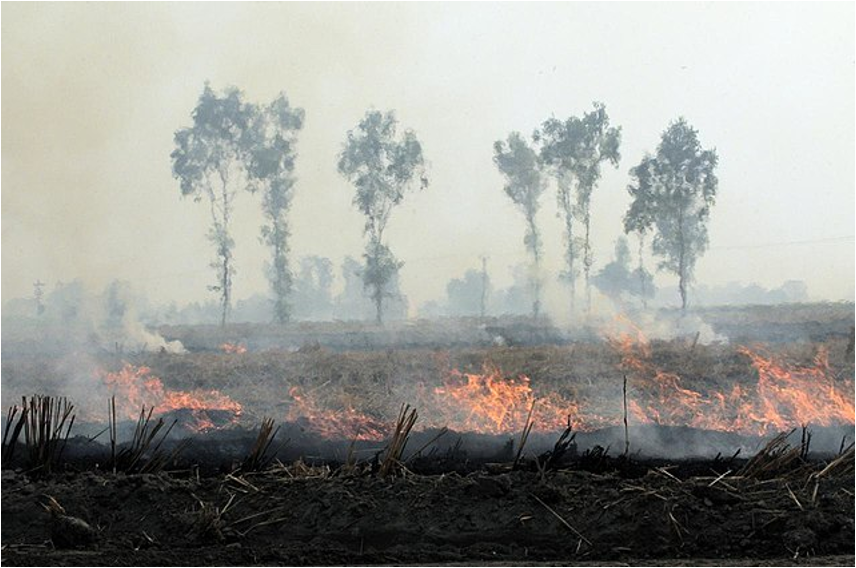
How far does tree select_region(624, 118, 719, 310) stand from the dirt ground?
12496 millimetres

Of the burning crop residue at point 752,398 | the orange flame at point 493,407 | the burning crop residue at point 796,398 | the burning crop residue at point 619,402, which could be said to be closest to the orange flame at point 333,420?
the burning crop residue at point 619,402

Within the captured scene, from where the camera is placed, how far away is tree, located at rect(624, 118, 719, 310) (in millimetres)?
22688

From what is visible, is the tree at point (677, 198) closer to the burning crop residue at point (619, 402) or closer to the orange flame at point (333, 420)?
the burning crop residue at point (619, 402)

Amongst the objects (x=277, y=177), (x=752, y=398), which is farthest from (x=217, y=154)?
(x=752, y=398)

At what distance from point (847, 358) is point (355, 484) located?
17.0m

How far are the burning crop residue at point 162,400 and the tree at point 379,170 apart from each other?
545 centimetres

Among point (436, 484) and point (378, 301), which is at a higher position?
point (378, 301)

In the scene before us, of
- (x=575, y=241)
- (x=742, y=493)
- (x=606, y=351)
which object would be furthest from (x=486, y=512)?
(x=575, y=241)

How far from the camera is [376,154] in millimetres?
23516

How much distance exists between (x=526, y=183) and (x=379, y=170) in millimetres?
3499

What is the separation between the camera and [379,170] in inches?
947

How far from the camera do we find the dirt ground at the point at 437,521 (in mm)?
9109

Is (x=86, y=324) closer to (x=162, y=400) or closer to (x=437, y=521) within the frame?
(x=162, y=400)

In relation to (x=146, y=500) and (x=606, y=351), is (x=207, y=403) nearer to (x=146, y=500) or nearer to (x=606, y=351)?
(x=606, y=351)
